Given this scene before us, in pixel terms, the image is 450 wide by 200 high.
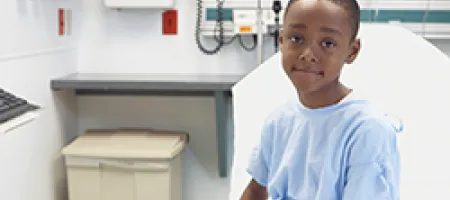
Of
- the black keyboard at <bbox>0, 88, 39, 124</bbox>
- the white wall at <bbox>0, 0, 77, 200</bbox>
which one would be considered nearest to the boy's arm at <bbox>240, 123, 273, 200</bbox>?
the black keyboard at <bbox>0, 88, 39, 124</bbox>

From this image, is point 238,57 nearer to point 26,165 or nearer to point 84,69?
point 84,69

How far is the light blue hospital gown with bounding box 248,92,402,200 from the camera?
100cm

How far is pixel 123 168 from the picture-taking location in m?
2.60

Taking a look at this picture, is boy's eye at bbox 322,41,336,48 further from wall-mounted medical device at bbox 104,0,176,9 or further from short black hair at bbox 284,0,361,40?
wall-mounted medical device at bbox 104,0,176,9

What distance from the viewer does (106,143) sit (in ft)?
8.75

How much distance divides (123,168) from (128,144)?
0.39 feet

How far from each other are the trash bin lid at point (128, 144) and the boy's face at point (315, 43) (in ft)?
5.14

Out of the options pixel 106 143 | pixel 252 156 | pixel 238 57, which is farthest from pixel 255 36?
pixel 252 156

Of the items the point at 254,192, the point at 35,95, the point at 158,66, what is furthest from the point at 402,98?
the point at 35,95

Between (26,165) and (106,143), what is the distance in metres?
0.39

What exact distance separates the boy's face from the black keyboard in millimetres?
734

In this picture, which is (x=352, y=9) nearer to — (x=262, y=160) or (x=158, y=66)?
(x=262, y=160)

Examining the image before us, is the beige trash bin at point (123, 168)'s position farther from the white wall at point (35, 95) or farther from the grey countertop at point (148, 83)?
the grey countertop at point (148, 83)

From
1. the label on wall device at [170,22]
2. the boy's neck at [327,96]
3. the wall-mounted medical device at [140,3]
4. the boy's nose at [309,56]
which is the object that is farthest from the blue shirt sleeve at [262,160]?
the label on wall device at [170,22]
